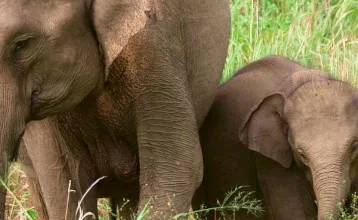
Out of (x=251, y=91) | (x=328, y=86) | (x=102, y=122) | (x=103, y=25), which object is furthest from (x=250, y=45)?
(x=103, y=25)

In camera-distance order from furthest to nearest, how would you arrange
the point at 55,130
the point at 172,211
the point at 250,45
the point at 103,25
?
1. the point at 250,45
2. the point at 55,130
3. the point at 172,211
4. the point at 103,25

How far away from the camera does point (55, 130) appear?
6105 millimetres

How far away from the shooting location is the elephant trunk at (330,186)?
5867 millimetres

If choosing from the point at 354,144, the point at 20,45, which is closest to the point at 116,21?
the point at 20,45

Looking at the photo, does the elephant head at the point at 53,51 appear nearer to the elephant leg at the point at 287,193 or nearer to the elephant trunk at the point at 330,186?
the elephant trunk at the point at 330,186

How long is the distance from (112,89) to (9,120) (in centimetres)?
80

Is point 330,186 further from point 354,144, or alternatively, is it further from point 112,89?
point 112,89

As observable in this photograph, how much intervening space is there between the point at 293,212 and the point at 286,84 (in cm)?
66

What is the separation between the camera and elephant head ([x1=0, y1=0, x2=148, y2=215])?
4.96 metres

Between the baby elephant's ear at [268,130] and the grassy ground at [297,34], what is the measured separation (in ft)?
4.92

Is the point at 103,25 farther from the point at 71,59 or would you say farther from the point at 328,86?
the point at 328,86

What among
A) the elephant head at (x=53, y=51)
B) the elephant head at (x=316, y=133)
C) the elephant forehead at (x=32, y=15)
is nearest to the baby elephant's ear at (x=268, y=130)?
the elephant head at (x=316, y=133)

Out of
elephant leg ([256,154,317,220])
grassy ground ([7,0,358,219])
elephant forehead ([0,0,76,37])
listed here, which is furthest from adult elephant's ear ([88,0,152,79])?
grassy ground ([7,0,358,219])

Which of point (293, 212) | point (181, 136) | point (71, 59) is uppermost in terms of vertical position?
point (71, 59)
